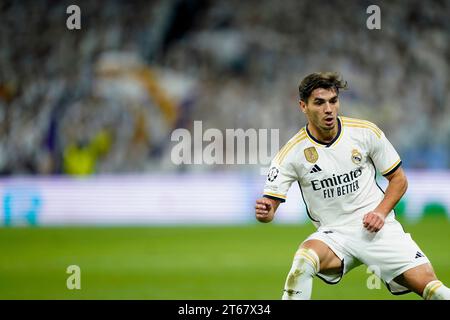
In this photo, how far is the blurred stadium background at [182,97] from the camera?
17.9 m

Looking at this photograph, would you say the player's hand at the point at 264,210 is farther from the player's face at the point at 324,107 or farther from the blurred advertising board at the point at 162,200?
the blurred advertising board at the point at 162,200

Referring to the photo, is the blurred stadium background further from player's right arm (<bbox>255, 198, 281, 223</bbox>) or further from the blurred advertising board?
player's right arm (<bbox>255, 198, 281, 223</bbox>)

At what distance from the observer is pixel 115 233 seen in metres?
15.5

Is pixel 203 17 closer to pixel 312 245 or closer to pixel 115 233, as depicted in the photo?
pixel 115 233

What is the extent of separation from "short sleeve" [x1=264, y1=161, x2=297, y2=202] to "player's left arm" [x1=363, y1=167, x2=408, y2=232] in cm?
64

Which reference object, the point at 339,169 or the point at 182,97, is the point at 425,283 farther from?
the point at 182,97

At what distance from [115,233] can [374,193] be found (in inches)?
411

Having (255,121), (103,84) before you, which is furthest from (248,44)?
(103,84)

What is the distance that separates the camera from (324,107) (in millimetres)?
5414

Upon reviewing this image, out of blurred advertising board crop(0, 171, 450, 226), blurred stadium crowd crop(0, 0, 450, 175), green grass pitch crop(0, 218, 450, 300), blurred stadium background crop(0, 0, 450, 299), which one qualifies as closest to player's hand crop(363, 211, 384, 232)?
green grass pitch crop(0, 218, 450, 300)

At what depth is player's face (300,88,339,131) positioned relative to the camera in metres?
5.41

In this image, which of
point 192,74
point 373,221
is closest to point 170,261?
point 373,221

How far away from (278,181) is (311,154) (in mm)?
322

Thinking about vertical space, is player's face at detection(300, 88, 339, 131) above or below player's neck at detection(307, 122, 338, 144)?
above
